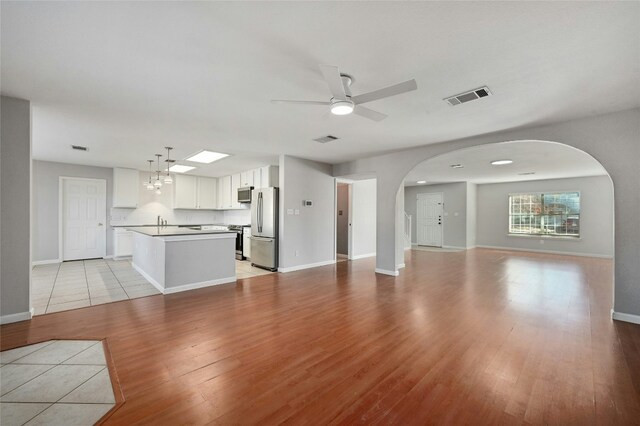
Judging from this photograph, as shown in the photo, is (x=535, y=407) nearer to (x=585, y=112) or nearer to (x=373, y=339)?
(x=373, y=339)

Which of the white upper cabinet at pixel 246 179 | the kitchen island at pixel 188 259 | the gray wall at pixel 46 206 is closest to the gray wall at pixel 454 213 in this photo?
the white upper cabinet at pixel 246 179

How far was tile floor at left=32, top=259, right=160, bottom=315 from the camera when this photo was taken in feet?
12.6

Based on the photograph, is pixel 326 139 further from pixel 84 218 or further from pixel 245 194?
pixel 84 218

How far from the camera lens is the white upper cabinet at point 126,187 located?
7.59m

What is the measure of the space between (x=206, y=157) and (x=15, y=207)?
11.4ft

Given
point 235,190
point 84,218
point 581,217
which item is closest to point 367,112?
point 235,190

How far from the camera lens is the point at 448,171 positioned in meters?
7.80

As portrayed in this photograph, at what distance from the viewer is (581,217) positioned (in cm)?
849

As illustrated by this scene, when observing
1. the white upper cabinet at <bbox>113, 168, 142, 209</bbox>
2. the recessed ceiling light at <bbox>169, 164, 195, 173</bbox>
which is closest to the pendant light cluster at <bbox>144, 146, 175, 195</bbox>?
the recessed ceiling light at <bbox>169, 164, 195, 173</bbox>

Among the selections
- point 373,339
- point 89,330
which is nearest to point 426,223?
point 373,339

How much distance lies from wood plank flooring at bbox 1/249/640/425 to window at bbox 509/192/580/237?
5382 mm

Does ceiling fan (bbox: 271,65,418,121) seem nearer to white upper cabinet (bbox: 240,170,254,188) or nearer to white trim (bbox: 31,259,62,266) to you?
white upper cabinet (bbox: 240,170,254,188)

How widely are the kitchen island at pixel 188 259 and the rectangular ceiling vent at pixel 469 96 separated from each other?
Result: 4.06 metres

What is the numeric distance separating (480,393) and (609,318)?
281 centimetres
